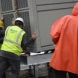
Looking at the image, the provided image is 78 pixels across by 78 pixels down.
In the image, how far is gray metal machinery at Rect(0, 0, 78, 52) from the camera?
17.6 ft

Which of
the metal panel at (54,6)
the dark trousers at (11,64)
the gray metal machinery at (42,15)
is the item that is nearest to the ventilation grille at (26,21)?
the gray metal machinery at (42,15)

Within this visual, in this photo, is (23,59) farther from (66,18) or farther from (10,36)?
(66,18)

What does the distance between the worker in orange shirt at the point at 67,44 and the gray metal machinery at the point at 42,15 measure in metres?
0.79

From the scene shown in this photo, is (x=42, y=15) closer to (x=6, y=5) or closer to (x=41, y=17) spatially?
(x=41, y=17)

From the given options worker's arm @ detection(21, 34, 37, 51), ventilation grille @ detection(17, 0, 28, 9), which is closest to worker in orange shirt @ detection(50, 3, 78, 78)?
worker's arm @ detection(21, 34, 37, 51)

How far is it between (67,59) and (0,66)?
1648 millimetres

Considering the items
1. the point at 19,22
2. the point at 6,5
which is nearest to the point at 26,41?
the point at 19,22

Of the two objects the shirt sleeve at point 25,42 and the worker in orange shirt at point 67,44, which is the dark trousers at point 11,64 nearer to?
the shirt sleeve at point 25,42

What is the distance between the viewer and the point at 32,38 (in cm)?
538

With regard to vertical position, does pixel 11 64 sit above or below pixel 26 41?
below

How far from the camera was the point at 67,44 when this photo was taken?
4.55 meters

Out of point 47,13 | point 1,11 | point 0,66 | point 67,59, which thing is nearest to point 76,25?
point 67,59

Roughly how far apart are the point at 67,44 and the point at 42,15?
1.09 meters

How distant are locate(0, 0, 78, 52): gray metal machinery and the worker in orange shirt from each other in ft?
2.58
